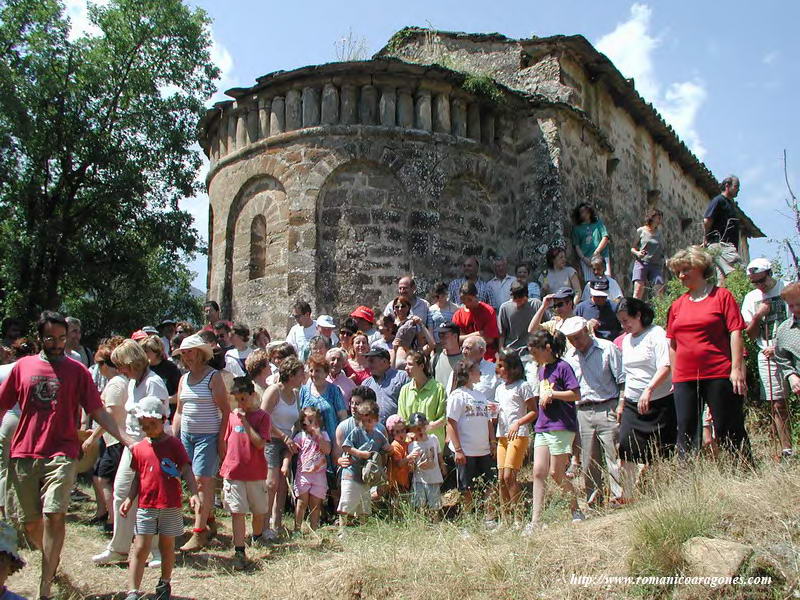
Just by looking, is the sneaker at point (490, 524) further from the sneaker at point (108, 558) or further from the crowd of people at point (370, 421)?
the sneaker at point (108, 558)

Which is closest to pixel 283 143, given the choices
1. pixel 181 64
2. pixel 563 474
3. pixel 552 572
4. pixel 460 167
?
pixel 460 167

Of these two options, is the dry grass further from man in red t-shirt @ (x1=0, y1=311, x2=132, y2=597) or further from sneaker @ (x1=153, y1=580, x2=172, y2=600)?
man in red t-shirt @ (x1=0, y1=311, x2=132, y2=597)

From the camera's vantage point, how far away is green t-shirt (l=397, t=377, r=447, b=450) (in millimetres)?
6910

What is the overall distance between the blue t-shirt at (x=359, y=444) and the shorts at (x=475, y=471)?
29.4 inches

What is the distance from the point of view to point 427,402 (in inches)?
273

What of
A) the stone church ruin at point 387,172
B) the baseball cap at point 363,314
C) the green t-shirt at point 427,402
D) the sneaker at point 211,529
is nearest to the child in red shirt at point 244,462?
the sneaker at point 211,529

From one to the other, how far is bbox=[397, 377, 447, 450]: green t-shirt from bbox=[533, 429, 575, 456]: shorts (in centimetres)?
130

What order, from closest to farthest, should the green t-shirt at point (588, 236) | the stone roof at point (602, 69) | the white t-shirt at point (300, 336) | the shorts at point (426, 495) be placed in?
the shorts at point (426, 495) → the white t-shirt at point (300, 336) → the green t-shirt at point (588, 236) → the stone roof at point (602, 69)

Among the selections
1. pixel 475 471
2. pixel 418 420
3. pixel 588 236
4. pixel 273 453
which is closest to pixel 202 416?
pixel 273 453

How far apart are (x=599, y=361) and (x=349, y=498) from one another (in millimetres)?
2481

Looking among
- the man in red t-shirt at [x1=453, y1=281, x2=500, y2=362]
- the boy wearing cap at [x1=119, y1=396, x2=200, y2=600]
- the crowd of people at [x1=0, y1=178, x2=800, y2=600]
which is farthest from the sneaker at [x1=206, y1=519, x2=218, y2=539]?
the man in red t-shirt at [x1=453, y1=281, x2=500, y2=362]

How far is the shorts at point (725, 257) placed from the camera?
9922 millimetres

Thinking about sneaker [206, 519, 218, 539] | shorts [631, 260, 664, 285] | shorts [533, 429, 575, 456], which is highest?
shorts [631, 260, 664, 285]

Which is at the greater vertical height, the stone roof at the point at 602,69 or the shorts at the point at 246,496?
the stone roof at the point at 602,69
